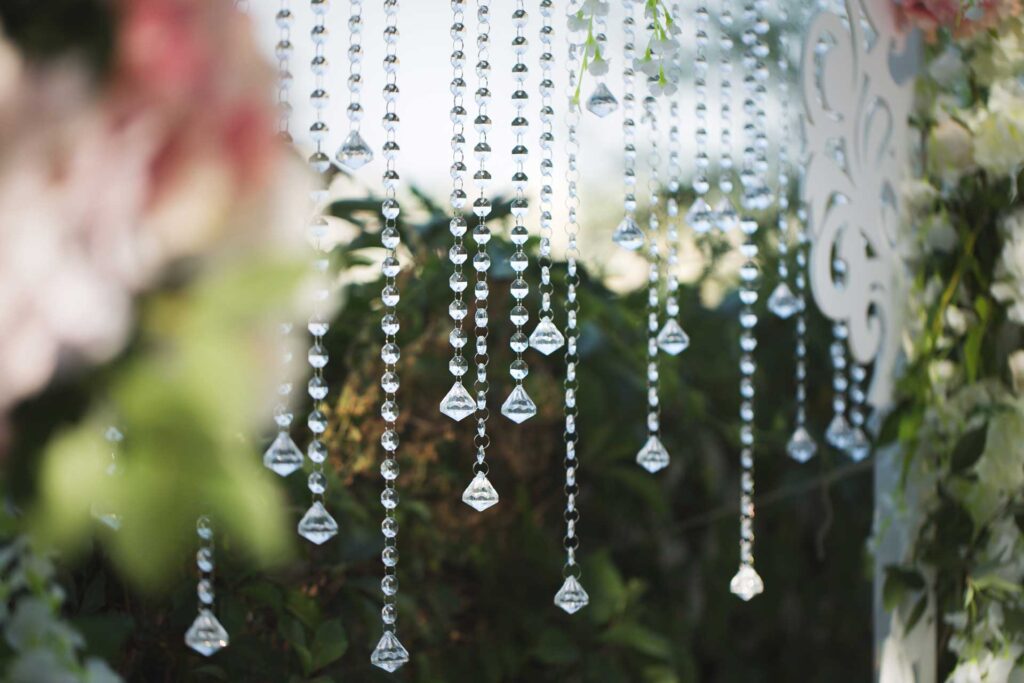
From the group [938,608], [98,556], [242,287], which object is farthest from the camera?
[938,608]

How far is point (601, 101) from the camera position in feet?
3.04

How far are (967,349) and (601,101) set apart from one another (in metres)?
0.59

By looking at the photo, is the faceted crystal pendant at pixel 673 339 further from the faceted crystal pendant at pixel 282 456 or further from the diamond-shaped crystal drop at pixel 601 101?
the faceted crystal pendant at pixel 282 456

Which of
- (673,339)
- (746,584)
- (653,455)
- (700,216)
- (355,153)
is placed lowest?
(746,584)

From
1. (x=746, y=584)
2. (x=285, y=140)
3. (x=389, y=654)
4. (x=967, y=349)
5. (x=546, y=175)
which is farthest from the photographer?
(x=967, y=349)

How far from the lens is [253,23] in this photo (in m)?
0.45

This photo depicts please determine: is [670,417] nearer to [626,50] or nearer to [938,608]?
[938,608]

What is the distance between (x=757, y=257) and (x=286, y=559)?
981mm

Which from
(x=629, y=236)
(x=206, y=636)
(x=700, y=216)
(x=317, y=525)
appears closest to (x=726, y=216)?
(x=700, y=216)

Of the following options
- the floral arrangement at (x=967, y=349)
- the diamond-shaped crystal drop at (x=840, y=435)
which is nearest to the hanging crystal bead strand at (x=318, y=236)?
the diamond-shaped crystal drop at (x=840, y=435)

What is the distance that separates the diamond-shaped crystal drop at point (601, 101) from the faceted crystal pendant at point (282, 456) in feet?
1.17

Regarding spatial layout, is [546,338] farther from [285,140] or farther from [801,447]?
[801,447]

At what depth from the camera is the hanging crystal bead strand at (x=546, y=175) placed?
941 mm

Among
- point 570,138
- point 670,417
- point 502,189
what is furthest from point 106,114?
point 670,417
